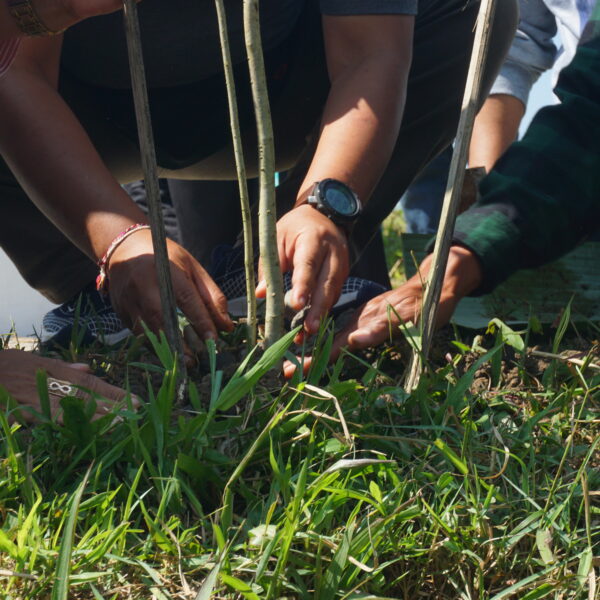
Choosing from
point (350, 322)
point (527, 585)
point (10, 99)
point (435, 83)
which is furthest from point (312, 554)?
point (435, 83)

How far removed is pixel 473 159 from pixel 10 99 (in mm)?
1958

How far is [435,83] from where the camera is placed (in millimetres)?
2098

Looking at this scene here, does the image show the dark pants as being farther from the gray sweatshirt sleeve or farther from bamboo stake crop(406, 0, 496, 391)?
the gray sweatshirt sleeve

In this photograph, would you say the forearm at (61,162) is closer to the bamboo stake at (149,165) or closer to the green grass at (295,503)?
the bamboo stake at (149,165)

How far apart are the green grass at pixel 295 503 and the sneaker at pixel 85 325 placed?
504 millimetres

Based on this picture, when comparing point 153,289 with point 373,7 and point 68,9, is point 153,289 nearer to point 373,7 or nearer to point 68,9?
point 68,9

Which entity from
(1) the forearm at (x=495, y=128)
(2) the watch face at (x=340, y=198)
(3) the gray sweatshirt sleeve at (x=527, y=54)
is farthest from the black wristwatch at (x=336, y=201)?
(3) the gray sweatshirt sleeve at (x=527, y=54)

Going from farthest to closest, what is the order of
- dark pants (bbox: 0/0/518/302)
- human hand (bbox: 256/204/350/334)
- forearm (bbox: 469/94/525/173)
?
forearm (bbox: 469/94/525/173), dark pants (bbox: 0/0/518/302), human hand (bbox: 256/204/350/334)

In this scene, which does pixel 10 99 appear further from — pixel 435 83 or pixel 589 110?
pixel 589 110

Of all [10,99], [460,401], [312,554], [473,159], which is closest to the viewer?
[312,554]

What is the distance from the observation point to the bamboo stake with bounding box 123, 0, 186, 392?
1177 mm

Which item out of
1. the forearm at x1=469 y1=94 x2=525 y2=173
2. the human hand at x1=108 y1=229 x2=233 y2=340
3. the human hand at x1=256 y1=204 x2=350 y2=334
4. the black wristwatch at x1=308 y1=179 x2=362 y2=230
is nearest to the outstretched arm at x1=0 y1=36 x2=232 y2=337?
the human hand at x1=108 y1=229 x2=233 y2=340

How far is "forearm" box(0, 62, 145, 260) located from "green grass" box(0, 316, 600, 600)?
0.42m

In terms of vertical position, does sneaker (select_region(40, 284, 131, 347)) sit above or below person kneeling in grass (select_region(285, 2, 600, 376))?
below
